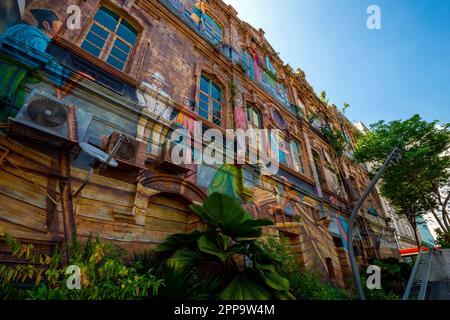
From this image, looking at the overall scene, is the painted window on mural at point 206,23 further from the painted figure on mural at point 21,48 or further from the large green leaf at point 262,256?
the large green leaf at point 262,256

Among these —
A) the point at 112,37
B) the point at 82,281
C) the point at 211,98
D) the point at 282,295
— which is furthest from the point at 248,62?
the point at 82,281

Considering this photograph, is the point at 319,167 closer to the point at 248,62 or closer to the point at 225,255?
the point at 248,62

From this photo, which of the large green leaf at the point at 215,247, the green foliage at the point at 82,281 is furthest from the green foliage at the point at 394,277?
the green foliage at the point at 82,281

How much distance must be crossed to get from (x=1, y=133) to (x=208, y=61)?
6.38 m

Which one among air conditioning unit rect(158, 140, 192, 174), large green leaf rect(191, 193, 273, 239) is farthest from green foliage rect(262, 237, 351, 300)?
air conditioning unit rect(158, 140, 192, 174)

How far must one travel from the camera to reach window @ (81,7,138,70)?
457 centimetres

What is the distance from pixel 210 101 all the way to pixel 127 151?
395 cm

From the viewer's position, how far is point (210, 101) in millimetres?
6812

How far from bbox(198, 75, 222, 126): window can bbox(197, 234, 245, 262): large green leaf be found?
3.98 metres

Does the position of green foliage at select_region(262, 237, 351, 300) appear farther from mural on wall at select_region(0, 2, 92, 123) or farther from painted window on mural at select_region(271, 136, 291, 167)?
mural on wall at select_region(0, 2, 92, 123)

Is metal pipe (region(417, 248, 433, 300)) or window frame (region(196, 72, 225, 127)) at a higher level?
window frame (region(196, 72, 225, 127))

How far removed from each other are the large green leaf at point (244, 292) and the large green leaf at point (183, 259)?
0.58 metres
